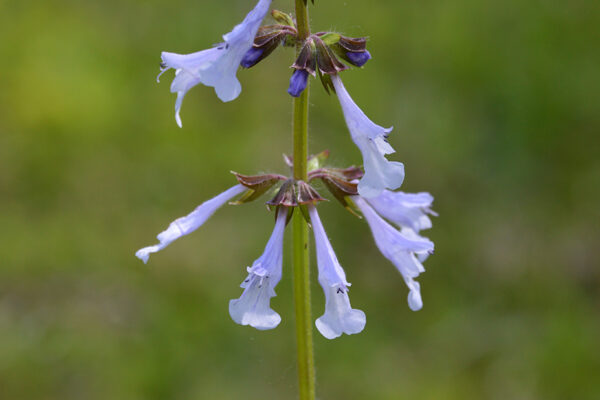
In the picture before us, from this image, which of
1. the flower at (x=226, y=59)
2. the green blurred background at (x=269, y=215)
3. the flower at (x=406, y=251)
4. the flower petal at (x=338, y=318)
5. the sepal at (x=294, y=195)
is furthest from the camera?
the green blurred background at (x=269, y=215)

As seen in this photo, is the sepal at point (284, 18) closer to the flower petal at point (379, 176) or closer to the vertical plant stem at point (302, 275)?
the vertical plant stem at point (302, 275)

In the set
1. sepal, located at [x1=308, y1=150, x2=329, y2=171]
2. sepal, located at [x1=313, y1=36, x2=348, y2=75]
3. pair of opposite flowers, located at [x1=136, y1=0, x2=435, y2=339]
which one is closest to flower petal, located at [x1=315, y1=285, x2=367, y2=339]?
pair of opposite flowers, located at [x1=136, y1=0, x2=435, y2=339]

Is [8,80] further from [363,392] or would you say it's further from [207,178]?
[363,392]

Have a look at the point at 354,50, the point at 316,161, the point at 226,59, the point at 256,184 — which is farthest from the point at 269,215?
the point at 226,59

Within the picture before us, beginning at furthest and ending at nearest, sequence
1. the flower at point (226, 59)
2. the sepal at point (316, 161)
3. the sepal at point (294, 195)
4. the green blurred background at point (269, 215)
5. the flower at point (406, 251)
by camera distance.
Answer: the green blurred background at point (269, 215)
the sepal at point (316, 161)
the flower at point (406, 251)
the sepal at point (294, 195)
the flower at point (226, 59)

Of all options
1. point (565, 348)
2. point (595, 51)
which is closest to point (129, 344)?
point (565, 348)

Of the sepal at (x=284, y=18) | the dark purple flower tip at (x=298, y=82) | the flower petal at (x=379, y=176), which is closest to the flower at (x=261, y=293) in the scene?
the flower petal at (x=379, y=176)

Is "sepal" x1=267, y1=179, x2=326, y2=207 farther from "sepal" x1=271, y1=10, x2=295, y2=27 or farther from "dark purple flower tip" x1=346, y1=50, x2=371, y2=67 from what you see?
"sepal" x1=271, y1=10, x2=295, y2=27

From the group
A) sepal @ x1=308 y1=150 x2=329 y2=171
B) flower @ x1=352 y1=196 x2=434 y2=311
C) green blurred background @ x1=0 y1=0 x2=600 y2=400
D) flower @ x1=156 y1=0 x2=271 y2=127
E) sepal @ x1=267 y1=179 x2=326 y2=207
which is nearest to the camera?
flower @ x1=156 y1=0 x2=271 y2=127
